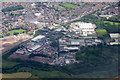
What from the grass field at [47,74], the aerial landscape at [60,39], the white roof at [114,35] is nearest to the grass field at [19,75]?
the aerial landscape at [60,39]

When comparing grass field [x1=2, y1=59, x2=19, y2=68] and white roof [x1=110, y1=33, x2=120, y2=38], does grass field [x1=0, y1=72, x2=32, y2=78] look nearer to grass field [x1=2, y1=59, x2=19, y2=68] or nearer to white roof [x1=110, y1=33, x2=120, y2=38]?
grass field [x1=2, y1=59, x2=19, y2=68]

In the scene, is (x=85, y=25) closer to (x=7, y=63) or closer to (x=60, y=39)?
(x=60, y=39)

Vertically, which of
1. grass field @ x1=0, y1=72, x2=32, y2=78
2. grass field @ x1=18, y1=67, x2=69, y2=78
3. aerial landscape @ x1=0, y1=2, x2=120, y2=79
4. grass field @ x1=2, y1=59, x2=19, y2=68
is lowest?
grass field @ x1=0, y1=72, x2=32, y2=78

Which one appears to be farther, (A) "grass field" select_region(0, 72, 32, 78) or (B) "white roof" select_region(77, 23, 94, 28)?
(B) "white roof" select_region(77, 23, 94, 28)

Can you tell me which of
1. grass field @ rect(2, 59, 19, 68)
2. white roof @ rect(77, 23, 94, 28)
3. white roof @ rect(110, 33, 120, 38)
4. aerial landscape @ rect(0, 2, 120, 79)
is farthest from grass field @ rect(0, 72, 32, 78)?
white roof @ rect(77, 23, 94, 28)

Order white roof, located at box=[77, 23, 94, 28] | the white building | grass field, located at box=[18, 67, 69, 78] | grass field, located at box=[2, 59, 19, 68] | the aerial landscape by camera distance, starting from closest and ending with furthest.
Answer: grass field, located at box=[18, 67, 69, 78], the aerial landscape, grass field, located at box=[2, 59, 19, 68], the white building, white roof, located at box=[77, 23, 94, 28]

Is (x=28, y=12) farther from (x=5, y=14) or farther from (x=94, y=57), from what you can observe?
(x=94, y=57)

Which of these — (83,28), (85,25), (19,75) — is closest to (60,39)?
(83,28)

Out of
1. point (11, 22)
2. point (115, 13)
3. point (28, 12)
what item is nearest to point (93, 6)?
point (115, 13)
